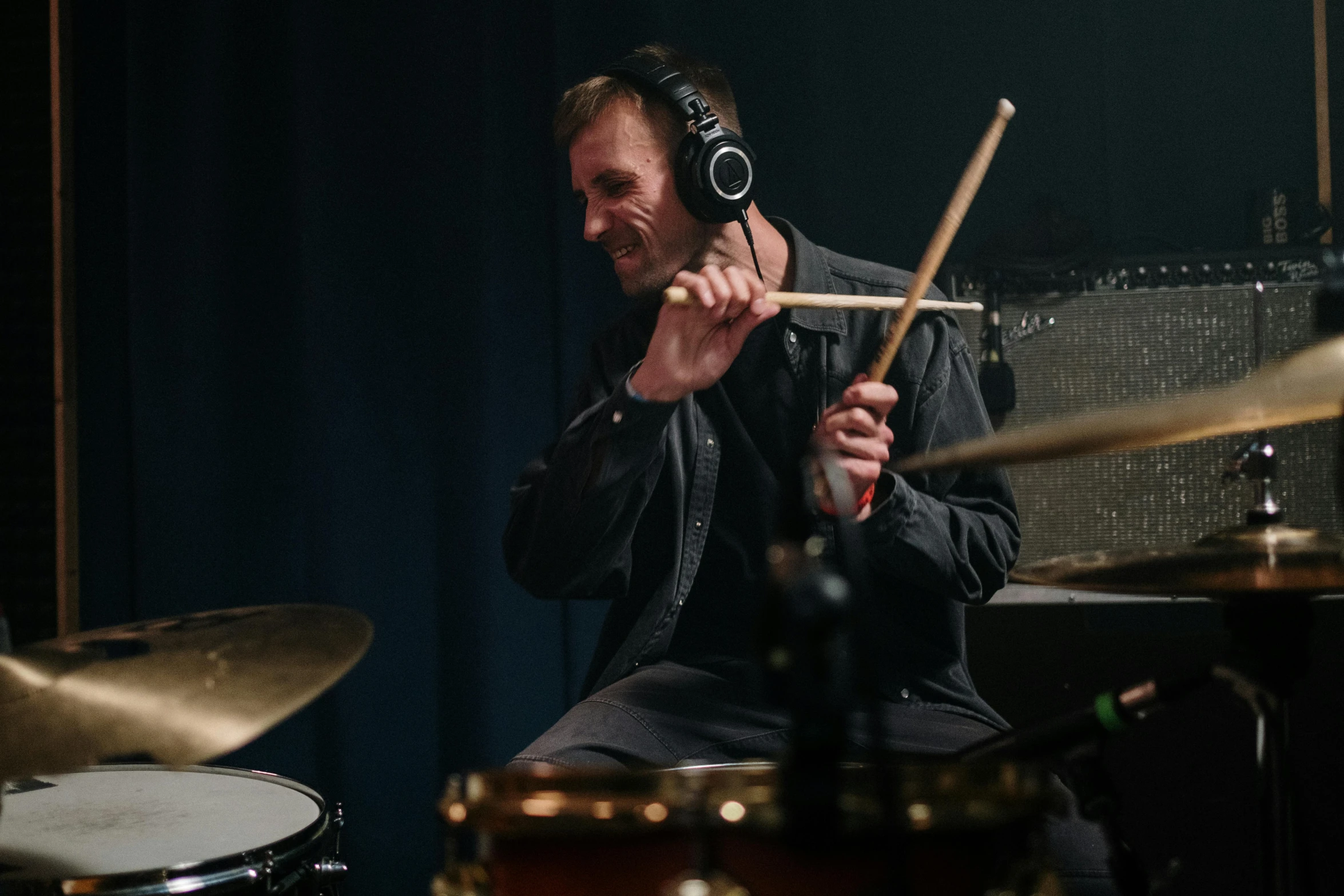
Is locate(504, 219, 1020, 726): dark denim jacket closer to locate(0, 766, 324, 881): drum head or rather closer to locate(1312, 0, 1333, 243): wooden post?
locate(0, 766, 324, 881): drum head

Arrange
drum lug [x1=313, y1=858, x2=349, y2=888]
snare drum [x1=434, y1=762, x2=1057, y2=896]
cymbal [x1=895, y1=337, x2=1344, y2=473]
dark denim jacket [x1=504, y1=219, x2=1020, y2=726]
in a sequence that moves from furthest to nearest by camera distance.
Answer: dark denim jacket [x1=504, y1=219, x2=1020, y2=726], drum lug [x1=313, y1=858, x2=349, y2=888], cymbal [x1=895, y1=337, x2=1344, y2=473], snare drum [x1=434, y1=762, x2=1057, y2=896]

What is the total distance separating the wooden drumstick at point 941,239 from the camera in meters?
1.32

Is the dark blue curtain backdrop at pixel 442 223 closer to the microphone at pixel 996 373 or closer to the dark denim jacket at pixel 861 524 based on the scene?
the microphone at pixel 996 373

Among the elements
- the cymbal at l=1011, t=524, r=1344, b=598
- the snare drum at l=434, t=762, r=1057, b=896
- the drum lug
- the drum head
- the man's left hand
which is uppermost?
the man's left hand

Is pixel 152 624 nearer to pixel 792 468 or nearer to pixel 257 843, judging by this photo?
pixel 257 843

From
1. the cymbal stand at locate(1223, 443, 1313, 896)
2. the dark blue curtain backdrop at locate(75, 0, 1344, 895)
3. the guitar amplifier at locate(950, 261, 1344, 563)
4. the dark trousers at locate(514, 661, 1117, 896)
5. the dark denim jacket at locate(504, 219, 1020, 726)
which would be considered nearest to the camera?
the cymbal stand at locate(1223, 443, 1313, 896)

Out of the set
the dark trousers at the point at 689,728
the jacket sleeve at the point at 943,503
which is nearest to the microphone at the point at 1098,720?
the dark trousers at the point at 689,728

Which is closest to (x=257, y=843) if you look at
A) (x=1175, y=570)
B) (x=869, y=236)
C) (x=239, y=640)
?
(x=239, y=640)

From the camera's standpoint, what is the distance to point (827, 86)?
2.05 metres

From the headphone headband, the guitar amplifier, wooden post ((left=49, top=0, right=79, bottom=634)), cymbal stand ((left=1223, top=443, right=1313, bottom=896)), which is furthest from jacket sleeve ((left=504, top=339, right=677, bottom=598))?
wooden post ((left=49, top=0, right=79, bottom=634))

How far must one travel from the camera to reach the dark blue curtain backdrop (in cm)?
203

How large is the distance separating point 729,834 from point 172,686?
521 millimetres

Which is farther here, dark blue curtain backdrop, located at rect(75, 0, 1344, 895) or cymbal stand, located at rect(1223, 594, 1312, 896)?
dark blue curtain backdrop, located at rect(75, 0, 1344, 895)

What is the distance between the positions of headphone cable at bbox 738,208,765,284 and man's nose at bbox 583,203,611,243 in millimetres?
205
